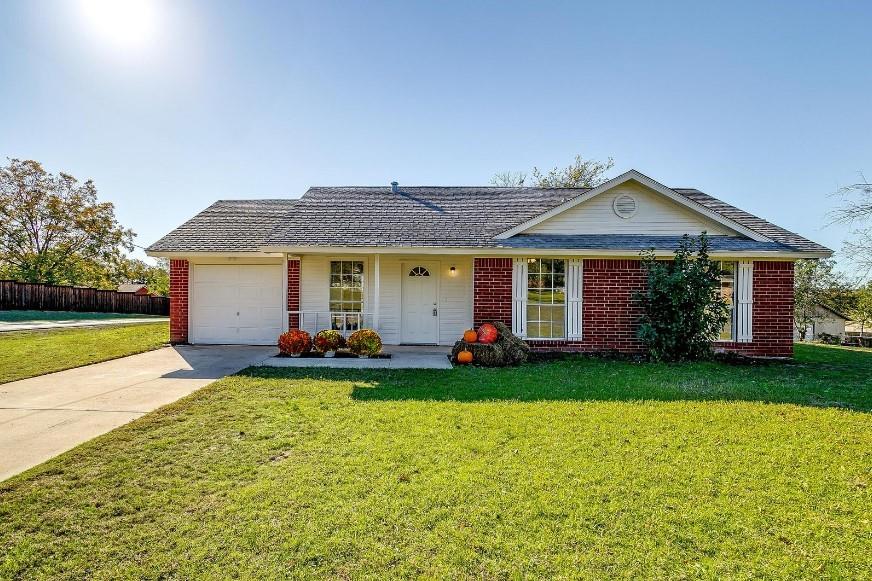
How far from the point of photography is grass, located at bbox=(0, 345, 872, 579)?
250 cm

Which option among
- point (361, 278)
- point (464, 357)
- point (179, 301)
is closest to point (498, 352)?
point (464, 357)

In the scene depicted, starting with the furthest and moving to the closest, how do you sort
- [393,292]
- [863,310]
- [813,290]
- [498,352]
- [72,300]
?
[813,290], [863,310], [72,300], [393,292], [498,352]

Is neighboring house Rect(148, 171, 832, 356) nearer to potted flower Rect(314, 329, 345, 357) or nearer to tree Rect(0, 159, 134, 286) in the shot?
potted flower Rect(314, 329, 345, 357)

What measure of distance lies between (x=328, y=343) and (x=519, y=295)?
16.0 ft

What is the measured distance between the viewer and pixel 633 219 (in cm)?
1093

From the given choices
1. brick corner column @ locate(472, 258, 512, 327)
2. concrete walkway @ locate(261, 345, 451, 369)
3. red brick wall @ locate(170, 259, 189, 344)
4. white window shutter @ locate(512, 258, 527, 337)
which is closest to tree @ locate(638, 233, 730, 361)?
white window shutter @ locate(512, 258, 527, 337)

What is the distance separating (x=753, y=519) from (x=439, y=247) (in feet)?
26.3

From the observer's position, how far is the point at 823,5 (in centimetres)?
993

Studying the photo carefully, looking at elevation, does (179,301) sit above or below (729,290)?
below

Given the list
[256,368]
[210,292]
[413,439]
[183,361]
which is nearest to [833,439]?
[413,439]

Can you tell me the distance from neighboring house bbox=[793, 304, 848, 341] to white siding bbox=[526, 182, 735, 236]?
29873 mm

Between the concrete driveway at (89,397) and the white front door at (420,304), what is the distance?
397 centimetres

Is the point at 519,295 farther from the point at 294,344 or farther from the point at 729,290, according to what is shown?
the point at 294,344

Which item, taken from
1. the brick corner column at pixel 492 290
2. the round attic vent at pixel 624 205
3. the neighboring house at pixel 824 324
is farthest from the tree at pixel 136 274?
the neighboring house at pixel 824 324
